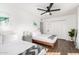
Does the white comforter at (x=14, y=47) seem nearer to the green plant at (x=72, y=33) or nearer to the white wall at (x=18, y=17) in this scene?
the white wall at (x=18, y=17)

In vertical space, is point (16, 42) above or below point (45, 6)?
below

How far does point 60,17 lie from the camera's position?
3.74ft

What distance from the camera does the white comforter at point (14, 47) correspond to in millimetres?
1108

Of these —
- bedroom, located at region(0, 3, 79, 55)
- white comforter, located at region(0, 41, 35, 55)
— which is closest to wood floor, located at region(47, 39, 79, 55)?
bedroom, located at region(0, 3, 79, 55)

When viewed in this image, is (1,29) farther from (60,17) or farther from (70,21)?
(70,21)

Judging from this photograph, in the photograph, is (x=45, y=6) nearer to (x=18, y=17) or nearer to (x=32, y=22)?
(x=32, y=22)

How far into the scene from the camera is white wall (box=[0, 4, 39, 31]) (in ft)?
3.54

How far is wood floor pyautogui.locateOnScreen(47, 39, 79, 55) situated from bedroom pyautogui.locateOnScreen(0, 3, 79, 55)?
0.19 ft

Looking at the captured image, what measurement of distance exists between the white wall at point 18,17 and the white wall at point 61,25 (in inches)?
7.0

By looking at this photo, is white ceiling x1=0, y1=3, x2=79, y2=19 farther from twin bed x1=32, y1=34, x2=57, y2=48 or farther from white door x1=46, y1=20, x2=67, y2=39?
twin bed x1=32, y1=34, x2=57, y2=48

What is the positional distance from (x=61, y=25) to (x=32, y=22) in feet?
1.34

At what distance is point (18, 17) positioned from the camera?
3.75 ft

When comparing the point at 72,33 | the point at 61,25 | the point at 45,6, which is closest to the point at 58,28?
the point at 61,25

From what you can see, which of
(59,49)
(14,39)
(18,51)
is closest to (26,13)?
(14,39)
